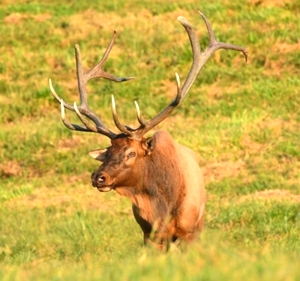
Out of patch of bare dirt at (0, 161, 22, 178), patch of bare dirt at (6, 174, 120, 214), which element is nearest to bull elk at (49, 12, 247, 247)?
patch of bare dirt at (6, 174, 120, 214)

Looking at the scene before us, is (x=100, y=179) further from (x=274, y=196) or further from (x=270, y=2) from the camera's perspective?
(x=270, y=2)

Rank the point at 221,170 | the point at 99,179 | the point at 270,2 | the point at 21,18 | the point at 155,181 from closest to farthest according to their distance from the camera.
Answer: the point at 99,179, the point at 155,181, the point at 221,170, the point at 270,2, the point at 21,18

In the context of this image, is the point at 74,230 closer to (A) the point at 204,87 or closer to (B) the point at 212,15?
(A) the point at 204,87

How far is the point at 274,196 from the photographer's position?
50.2 feet

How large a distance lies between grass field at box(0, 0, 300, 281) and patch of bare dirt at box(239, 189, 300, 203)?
3 centimetres

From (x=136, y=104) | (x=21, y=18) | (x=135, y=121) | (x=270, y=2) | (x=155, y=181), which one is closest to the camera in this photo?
(x=136, y=104)

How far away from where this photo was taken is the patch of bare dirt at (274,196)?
15.1 meters

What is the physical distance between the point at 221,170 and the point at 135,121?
330cm

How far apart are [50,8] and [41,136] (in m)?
7.19

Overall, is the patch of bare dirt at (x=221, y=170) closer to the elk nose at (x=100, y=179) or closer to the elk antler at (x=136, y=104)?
the elk antler at (x=136, y=104)

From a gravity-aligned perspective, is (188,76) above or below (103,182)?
above

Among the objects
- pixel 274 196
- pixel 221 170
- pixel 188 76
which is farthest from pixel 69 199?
pixel 188 76

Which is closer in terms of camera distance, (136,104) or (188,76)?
(136,104)

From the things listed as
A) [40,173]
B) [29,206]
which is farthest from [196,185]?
[40,173]
